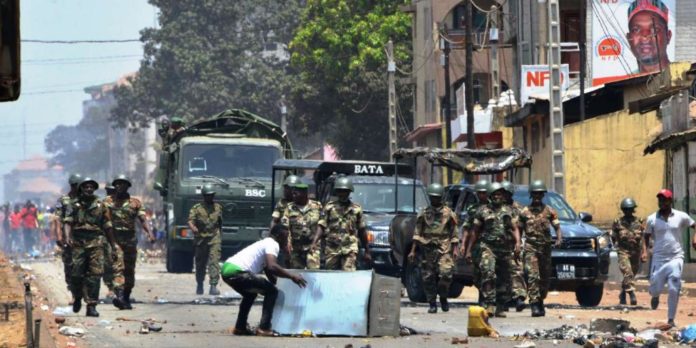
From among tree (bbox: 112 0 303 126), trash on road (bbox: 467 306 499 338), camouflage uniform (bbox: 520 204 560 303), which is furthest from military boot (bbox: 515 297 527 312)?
tree (bbox: 112 0 303 126)

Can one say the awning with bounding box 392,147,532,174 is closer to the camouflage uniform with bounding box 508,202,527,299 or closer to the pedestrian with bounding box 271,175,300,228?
the camouflage uniform with bounding box 508,202,527,299

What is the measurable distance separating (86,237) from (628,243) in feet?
27.2

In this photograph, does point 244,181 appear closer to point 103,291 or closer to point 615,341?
point 103,291

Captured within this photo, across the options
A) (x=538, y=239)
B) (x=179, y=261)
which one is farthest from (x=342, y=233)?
(x=179, y=261)

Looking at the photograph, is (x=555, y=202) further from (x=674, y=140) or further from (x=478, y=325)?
(x=478, y=325)

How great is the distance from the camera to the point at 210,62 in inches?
3241

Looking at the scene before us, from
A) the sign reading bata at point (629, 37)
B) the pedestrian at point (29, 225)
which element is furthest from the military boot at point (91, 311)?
the pedestrian at point (29, 225)

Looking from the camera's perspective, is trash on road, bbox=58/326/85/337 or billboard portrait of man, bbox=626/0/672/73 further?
billboard portrait of man, bbox=626/0/672/73

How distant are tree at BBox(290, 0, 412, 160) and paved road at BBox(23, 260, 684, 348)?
3883 centimetres

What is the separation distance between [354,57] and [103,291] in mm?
39820

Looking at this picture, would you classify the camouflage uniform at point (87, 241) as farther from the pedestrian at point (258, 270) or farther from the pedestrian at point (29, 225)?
the pedestrian at point (29, 225)

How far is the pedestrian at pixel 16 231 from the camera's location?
61.2 metres

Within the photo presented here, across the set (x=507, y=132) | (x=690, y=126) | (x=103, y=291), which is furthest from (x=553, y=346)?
(x=507, y=132)

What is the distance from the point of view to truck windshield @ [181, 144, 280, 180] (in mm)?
30984
